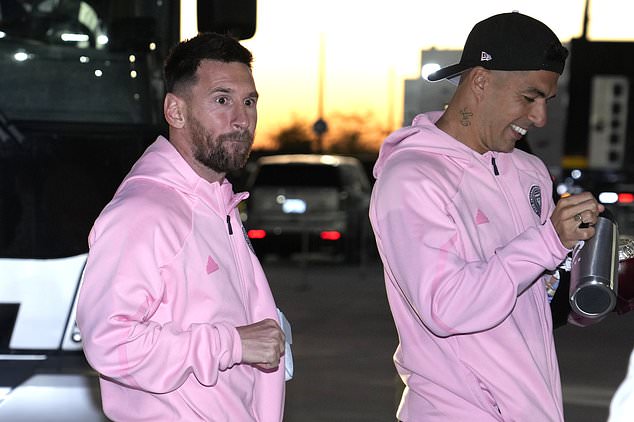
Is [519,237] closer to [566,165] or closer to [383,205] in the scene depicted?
[383,205]

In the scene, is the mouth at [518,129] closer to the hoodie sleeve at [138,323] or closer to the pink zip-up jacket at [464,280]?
the pink zip-up jacket at [464,280]

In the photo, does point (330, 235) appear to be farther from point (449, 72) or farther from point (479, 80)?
point (479, 80)

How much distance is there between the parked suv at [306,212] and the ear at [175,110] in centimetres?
1586

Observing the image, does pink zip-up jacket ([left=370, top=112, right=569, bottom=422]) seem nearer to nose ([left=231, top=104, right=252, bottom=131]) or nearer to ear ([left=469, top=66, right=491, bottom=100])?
ear ([left=469, top=66, right=491, bottom=100])

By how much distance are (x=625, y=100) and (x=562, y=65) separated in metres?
34.4

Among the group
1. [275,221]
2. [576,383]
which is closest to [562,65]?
[576,383]

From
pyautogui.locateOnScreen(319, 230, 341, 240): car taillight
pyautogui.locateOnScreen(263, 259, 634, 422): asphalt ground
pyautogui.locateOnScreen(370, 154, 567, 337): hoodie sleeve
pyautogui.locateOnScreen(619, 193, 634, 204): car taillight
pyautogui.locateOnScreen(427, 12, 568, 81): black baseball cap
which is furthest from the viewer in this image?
pyautogui.locateOnScreen(619, 193, 634, 204): car taillight

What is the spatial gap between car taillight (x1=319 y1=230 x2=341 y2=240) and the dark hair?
16021mm

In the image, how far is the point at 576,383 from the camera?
10.3 metres

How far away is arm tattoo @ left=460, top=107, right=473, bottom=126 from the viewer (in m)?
3.73

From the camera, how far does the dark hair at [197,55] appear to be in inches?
137

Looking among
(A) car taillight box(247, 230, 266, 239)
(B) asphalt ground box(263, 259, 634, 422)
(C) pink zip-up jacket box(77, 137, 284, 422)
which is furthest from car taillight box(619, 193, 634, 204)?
(C) pink zip-up jacket box(77, 137, 284, 422)

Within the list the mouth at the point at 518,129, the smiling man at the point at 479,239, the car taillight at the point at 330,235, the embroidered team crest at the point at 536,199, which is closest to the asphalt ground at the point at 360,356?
the car taillight at the point at 330,235

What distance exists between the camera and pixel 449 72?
3.79 m
